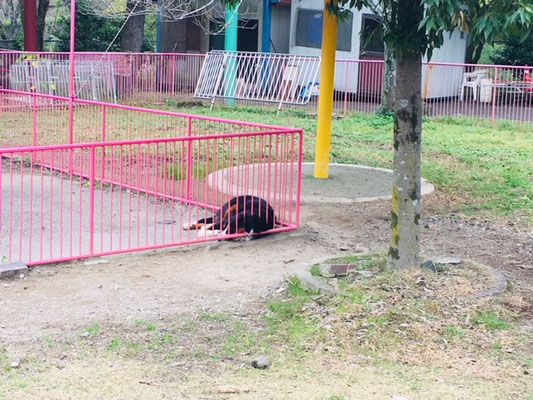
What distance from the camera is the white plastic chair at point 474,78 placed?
21.7m

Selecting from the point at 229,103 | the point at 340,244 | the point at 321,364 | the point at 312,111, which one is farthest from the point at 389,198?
the point at 229,103

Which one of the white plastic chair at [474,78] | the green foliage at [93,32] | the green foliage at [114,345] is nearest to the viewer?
the green foliage at [114,345]

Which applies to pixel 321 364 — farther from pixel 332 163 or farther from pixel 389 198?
pixel 332 163

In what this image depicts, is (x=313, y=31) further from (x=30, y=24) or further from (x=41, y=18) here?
(x=41, y=18)

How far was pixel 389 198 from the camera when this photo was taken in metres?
10.6

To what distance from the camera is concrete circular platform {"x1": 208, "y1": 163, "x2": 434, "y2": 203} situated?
33.9 feet

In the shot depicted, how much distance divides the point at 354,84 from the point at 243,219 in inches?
568

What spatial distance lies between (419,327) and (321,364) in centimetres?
87

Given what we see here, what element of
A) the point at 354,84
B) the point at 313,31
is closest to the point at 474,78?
the point at 354,84

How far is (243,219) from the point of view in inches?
338

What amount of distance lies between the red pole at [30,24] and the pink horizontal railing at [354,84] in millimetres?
638

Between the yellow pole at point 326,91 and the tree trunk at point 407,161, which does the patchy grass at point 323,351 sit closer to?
the tree trunk at point 407,161

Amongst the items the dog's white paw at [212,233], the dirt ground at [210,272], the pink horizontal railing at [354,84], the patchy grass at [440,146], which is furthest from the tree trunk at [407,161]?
the pink horizontal railing at [354,84]

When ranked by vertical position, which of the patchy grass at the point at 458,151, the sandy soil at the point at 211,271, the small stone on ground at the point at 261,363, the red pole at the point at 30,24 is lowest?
the small stone on ground at the point at 261,363
